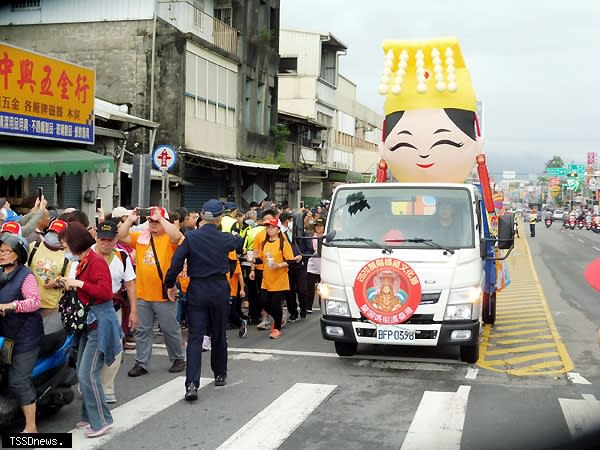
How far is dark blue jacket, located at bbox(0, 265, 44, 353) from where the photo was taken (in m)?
5.87

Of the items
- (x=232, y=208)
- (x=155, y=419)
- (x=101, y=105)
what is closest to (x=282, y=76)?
(x=101, y=105)

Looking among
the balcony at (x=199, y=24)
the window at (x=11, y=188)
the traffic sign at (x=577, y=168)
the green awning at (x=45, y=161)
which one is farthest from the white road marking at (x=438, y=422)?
the traffic sign at (x=577, y=168)

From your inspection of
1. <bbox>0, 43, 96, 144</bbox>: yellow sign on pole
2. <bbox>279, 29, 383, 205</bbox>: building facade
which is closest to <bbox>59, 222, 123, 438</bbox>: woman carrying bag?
<bbox>0, 43, 96, 144</bbox>: yellow sign on pole

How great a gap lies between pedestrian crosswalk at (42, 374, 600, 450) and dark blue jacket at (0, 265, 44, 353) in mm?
901

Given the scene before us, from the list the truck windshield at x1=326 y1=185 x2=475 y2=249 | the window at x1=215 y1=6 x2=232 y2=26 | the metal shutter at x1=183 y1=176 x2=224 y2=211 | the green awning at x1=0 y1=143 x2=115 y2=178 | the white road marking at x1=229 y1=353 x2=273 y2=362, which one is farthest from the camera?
the window at x1=215 y1=6 x2=232 y2=26

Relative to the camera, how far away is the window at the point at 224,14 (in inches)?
1144

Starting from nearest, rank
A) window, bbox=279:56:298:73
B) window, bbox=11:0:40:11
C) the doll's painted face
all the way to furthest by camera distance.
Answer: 1. the doll's painted face
2. window, bbox=11:0:40:11
3. window, bbox=279:56:298:73

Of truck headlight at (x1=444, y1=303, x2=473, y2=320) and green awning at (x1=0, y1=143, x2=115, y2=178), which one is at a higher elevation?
green awning at (x1=0, y1=143, x2=115, y2=178)

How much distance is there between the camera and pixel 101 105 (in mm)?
20734

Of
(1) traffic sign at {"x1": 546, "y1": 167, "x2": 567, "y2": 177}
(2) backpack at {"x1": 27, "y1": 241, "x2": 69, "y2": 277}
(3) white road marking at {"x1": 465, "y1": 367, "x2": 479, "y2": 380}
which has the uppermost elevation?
(1) traffic sign at {"x1": 546, "y1": 167, "x2": 567, "y2": 177}

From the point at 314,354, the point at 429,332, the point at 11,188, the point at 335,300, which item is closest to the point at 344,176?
the point at 11,188

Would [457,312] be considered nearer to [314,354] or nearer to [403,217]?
[403,217]

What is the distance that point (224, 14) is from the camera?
29.2m

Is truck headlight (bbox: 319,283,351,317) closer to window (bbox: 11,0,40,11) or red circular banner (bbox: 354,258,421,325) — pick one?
red circular banner (bbox: 354,258,421,325)
